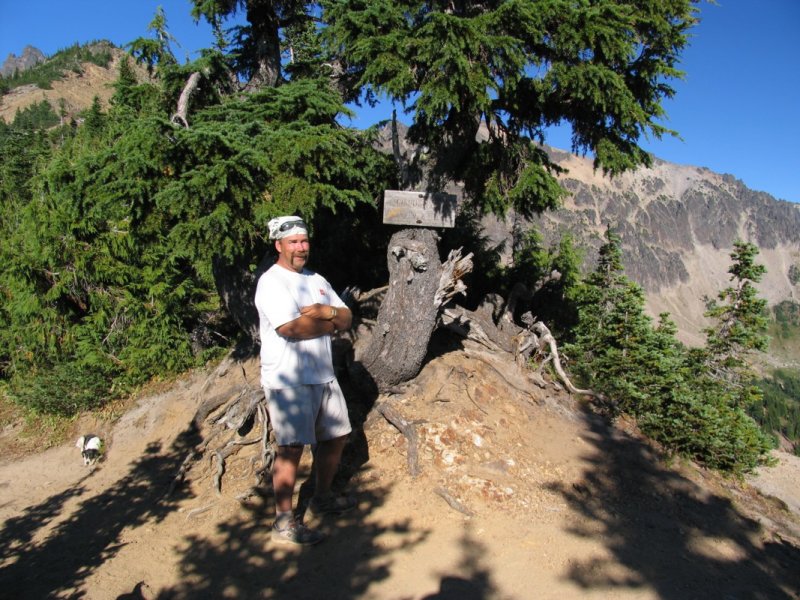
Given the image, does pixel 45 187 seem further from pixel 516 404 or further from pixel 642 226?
pixel 642 226

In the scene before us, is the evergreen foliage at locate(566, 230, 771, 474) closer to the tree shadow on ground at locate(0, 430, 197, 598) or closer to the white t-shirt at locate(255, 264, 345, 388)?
the white t-shirt at locate(255, 264, 345, 388)

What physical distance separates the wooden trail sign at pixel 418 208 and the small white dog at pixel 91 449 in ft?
17.0

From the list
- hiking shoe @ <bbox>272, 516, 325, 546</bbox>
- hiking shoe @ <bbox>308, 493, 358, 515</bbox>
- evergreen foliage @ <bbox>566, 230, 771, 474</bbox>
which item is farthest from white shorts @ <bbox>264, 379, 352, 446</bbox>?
evergreen foliage @ <bbox>566, 230, 771, 474</bbox>

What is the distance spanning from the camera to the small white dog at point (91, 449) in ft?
22.2

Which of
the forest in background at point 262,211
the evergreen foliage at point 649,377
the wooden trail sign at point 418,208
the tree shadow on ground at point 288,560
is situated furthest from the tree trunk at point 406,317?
the evergreen foliage at point 649,377

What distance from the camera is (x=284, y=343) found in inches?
146

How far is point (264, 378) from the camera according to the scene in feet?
12.2

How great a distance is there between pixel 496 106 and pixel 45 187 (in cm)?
754

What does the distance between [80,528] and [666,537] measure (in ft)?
18.4

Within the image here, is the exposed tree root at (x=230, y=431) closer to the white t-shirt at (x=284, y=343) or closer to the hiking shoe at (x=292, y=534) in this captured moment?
the hiking shoe at (x=292, y=534)

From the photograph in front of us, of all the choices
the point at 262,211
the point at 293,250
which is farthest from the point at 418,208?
the point at 293,250

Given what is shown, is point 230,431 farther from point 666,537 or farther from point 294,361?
point 666,537

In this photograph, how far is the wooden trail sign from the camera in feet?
19.2

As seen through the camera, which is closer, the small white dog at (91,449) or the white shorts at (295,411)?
the white shorts at (295,411)
